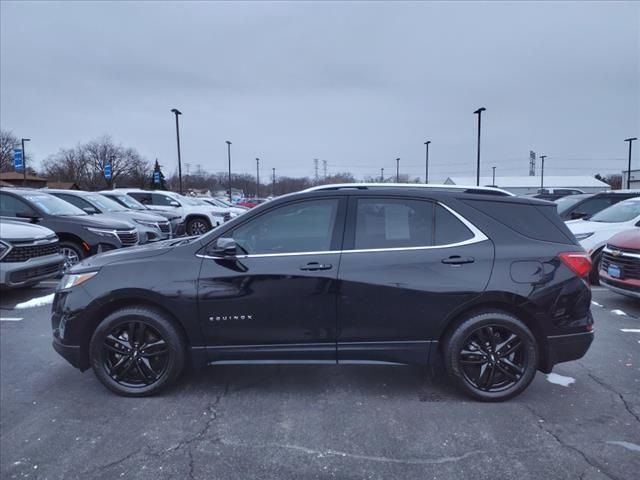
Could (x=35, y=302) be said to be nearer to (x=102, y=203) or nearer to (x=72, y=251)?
(x=72, y=251)

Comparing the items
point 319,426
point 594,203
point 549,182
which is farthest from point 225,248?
point 549,182

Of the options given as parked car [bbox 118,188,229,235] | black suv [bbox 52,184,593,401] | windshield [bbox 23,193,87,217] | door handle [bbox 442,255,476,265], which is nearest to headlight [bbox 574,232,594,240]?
black suv [bbox 52,184,593,401]

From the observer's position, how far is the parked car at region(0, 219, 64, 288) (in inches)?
256

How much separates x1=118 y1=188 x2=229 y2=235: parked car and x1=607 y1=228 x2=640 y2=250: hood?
12.8 m

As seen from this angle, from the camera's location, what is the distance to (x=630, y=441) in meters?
3.00

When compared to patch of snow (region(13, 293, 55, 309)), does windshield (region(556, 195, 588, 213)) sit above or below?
above

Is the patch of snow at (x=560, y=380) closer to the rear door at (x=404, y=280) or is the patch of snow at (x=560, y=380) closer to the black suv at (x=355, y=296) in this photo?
the black suv at (x=355, y=296)

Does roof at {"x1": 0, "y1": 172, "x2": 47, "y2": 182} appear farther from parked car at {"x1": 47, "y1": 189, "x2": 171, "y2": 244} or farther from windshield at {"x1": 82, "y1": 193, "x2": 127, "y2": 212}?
parked car at {"x1": 47, "y1": 189, "x2": 171, "y2": 244}

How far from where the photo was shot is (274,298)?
3488 mm

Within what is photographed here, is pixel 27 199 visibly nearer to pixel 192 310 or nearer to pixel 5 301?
pixel 5 301

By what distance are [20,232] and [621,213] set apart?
1087cm

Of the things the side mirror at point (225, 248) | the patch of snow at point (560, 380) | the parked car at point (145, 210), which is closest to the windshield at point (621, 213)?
the patch of snow at point (560, 380)

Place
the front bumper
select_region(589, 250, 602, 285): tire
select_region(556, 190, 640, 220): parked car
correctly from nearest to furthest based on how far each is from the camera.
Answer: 1. the front bumper
2. select_region(589, 250, 602, 285): tire
3. select_region(556, 190, 640, 220): parked car

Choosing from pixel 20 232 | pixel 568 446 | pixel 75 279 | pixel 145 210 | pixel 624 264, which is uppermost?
pixel 145 210
